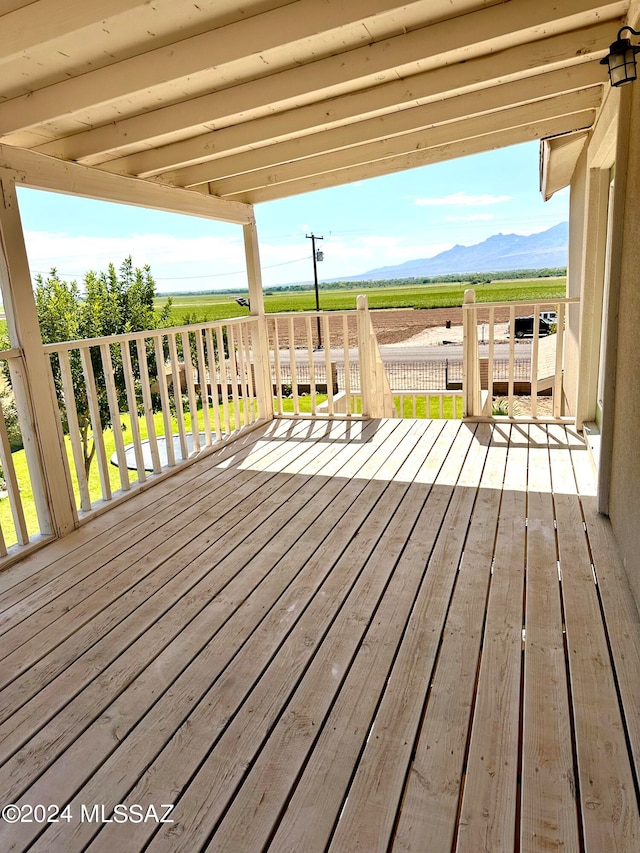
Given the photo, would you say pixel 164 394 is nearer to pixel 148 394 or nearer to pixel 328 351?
pixel 148 394

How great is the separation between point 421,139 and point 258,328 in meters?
2.25

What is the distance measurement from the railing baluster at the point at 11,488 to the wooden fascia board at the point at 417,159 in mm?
3187

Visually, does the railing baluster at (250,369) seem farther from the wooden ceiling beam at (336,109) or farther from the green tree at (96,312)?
the green tree at (96,312)

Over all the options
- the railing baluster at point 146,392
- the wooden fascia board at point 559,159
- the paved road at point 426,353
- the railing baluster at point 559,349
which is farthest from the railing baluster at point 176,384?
the paved road at point 426,353

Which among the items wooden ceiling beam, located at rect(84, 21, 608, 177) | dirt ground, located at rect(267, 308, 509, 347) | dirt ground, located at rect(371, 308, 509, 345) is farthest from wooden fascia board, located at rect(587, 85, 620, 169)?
dirt ground, located at rect(371, 308, 509, 345)

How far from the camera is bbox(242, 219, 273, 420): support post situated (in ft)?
17.7

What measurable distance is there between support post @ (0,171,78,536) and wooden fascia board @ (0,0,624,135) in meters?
0.48

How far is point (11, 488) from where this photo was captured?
2.89 metres

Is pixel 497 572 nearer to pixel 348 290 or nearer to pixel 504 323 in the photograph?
pixel 504 323

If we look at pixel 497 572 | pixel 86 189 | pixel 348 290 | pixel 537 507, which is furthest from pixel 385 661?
pixel 348 290

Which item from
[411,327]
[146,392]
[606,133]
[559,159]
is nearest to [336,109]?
[606,133]

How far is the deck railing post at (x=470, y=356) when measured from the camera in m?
4.90

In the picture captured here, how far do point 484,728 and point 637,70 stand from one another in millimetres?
2645

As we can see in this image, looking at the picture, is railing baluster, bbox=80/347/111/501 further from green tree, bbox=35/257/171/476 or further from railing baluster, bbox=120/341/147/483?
green tree, bbox=35/257/171/476
